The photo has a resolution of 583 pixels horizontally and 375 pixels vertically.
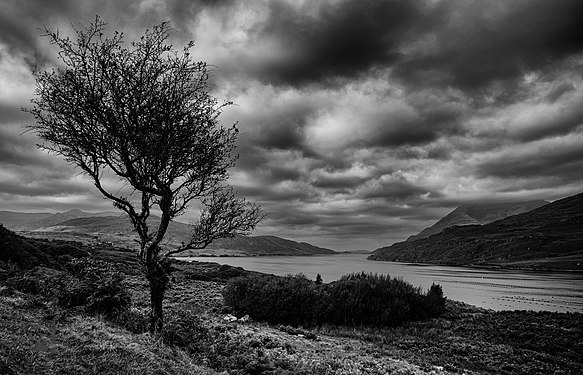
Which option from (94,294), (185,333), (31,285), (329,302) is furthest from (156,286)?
(329,302)

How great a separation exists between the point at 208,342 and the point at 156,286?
3.83 m

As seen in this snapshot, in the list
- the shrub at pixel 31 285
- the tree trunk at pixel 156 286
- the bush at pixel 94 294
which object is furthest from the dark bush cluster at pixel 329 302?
the tree trunk at pixel 156 286

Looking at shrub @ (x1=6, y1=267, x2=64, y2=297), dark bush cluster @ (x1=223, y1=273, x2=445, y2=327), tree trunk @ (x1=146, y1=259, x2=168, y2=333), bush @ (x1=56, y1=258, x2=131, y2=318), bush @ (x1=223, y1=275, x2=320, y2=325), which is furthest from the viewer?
dark bush cluster @ (x1=223, y1=273, x2=445, y2=327)

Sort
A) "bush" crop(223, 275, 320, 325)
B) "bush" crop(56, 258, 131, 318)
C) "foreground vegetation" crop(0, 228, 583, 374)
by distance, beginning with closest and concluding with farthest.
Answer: "foreground vegetation" crop(0, 228, 583, 374)
"bush" crop(56, 258, 131, 318)
"bush" crop(223, 275, 320, 325)

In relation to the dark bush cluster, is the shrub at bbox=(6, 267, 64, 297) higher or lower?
higher

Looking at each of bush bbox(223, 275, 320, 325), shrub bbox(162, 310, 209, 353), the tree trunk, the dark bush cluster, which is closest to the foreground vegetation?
shrub bbox(162, 310, 209, 353)

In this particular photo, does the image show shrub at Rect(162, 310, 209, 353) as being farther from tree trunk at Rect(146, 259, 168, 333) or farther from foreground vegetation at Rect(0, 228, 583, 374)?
tree trunk at Rect(146, 259, 168, 333)

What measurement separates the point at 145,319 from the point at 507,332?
27.5 meters

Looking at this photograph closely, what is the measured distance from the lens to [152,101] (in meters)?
15.0

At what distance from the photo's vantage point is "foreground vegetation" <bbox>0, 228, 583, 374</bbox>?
10.5m

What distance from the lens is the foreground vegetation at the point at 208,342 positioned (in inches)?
415

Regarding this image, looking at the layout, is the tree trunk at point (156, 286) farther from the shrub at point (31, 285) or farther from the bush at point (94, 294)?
the shrub at point (31, 285)

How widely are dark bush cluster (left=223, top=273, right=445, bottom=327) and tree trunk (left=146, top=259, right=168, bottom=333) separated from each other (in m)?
15.6

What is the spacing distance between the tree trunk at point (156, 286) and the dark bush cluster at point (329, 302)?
1565 centimetres
